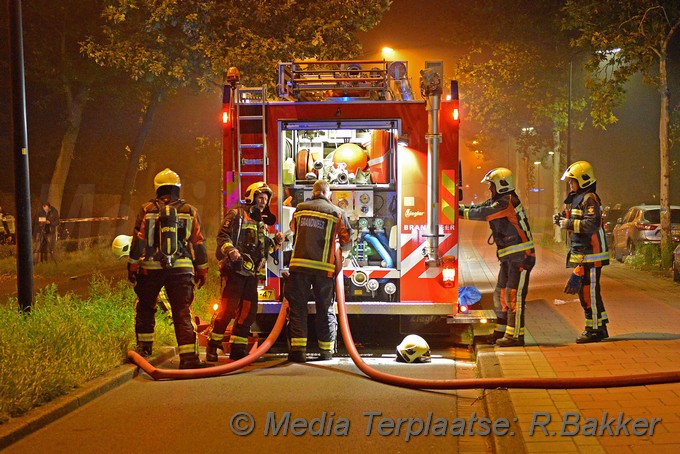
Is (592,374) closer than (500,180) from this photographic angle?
Yes

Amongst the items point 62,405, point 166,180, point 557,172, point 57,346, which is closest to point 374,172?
point 166,180

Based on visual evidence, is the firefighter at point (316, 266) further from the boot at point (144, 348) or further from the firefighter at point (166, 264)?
the boot at point (144, 348)

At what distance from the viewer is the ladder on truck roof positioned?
899cm

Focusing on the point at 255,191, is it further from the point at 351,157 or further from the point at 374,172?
the point at 374,172

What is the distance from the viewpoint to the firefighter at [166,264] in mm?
8172

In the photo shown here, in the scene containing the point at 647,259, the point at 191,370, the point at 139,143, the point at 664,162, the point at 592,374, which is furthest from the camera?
the point at 139,143

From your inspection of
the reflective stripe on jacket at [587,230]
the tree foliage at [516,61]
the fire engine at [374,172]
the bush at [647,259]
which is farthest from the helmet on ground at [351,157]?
the tree foliage at [516,61]

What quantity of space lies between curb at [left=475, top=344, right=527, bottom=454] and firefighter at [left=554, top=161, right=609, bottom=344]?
3.54 ft

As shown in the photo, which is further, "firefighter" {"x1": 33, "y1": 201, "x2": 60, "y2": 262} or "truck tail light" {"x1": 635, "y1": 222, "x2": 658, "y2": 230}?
"firefighter" {"x1": 33, "y1": 201, "x2": 60, "y2": 262}

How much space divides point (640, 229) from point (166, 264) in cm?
1695

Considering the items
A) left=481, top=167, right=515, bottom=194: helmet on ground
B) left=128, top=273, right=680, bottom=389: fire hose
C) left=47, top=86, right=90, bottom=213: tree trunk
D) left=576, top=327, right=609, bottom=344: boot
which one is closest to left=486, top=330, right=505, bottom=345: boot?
left=576, top=327, right=609, bottom=344: boot

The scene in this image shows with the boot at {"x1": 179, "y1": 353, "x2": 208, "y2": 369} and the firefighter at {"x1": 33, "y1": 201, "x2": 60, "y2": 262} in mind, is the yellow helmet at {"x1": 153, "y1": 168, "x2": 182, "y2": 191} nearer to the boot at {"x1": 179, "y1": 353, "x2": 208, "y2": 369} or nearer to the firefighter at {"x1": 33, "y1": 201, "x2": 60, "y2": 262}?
the boot at {"x1": 179, "y1": 353, "x2": 208, "y2": 369}

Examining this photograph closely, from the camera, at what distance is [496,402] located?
6418mm

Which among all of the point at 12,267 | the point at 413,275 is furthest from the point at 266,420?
the point at 12,267
